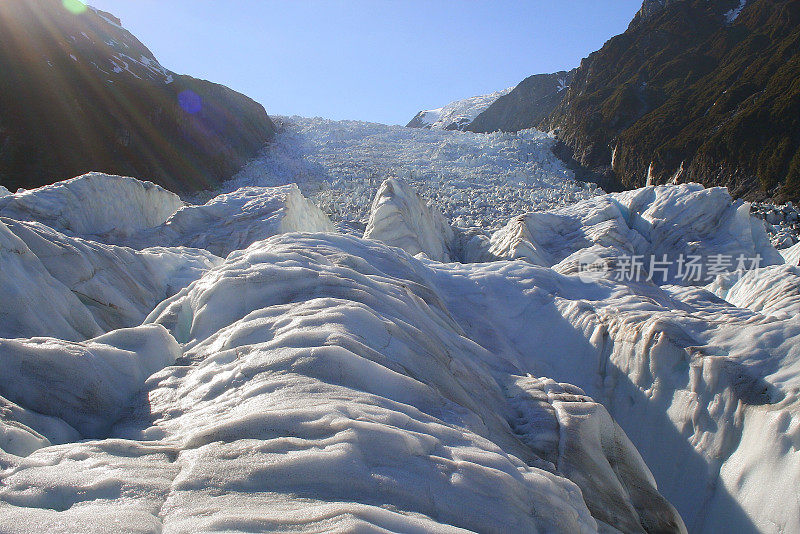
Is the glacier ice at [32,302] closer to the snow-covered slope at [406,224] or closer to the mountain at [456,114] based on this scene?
the snow-covered slope at [406,224]

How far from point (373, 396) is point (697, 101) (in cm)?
3336

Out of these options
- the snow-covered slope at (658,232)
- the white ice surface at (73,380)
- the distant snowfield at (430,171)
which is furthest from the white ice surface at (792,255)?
the white ice surface at (73,380)

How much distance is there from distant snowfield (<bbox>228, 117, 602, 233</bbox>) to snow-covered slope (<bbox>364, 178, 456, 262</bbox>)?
12.3ft

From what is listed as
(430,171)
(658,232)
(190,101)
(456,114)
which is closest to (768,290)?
(658,232)

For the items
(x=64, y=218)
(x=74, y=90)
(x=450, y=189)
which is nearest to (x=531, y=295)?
(x=64, y=218)

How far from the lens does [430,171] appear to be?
31344 mm

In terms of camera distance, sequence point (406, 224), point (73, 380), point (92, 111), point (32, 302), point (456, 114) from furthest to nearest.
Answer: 1. point (456, 114)
2. point (92, 111)
3. point (406, 224)
4. point (32, 302)
5. point (73, 380)

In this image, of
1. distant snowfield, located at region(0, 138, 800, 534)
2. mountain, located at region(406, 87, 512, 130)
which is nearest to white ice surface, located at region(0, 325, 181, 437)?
distant snowfield, located at region(0, 138, 800, 534)

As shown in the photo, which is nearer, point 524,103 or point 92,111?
point 92,111

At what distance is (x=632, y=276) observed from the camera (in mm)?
8984

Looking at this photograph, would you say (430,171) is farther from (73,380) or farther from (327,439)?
(327,439)

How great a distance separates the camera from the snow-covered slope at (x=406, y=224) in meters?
13.7

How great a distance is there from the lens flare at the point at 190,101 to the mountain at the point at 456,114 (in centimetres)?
3962

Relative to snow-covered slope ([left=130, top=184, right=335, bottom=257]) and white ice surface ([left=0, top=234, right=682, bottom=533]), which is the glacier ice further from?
snow-covered slope ([left=130, top=184, right=335, bottom=257])
